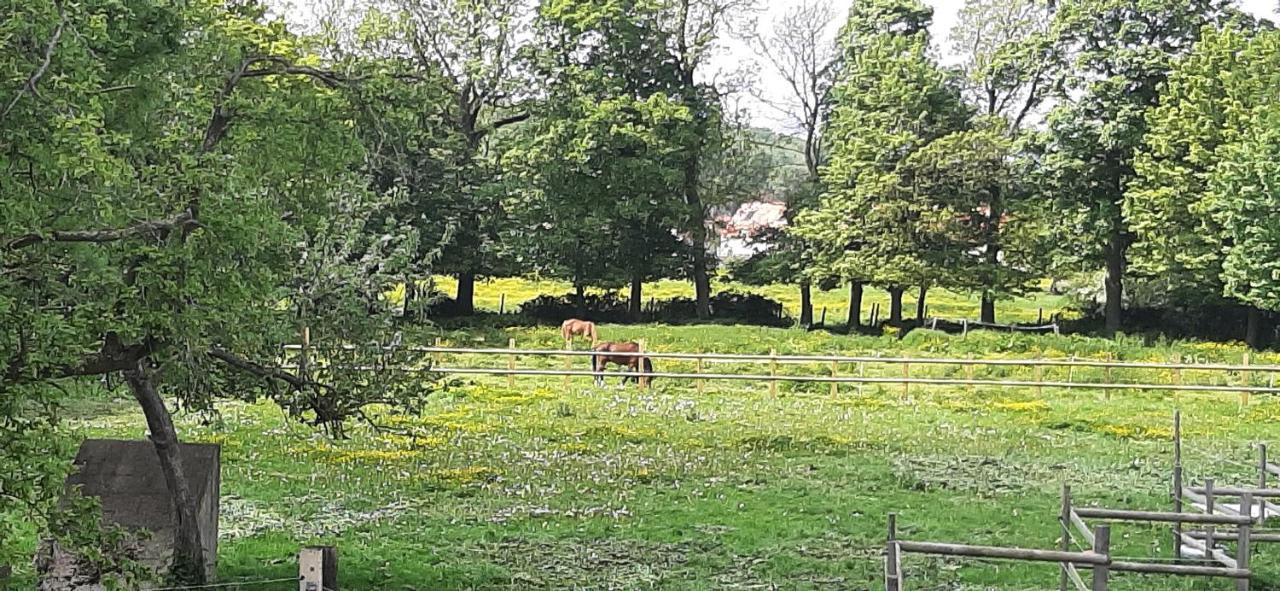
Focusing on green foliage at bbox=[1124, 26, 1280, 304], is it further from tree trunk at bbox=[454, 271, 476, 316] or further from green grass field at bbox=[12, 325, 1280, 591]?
tree trunk at bbox=[454, 271, 476, 316]

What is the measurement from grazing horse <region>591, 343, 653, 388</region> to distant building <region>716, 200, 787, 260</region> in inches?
722

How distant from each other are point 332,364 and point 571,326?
76.8ft

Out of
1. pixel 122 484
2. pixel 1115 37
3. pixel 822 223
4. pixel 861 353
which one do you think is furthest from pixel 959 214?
pixel 122 484

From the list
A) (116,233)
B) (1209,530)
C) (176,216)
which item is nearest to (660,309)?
(1209,530)

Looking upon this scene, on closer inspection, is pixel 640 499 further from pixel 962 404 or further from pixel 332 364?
pixel 962 404

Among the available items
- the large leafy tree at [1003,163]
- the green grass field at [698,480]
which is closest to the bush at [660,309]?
the large leafy tree at [1003,163]

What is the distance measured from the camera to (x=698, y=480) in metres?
15.7

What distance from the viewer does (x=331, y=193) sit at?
9.96 metres

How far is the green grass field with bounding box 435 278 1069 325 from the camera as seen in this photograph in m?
47.9

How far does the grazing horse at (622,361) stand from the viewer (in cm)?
2722

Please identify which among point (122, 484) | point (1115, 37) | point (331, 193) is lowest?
point (122, 484)

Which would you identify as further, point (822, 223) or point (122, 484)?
point (822, 223)

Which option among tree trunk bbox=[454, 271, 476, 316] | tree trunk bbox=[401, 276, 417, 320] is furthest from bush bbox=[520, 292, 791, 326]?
tree trunk bbox=[401, 276, 417, 320]

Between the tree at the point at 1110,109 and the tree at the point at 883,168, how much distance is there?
13.7 ft
